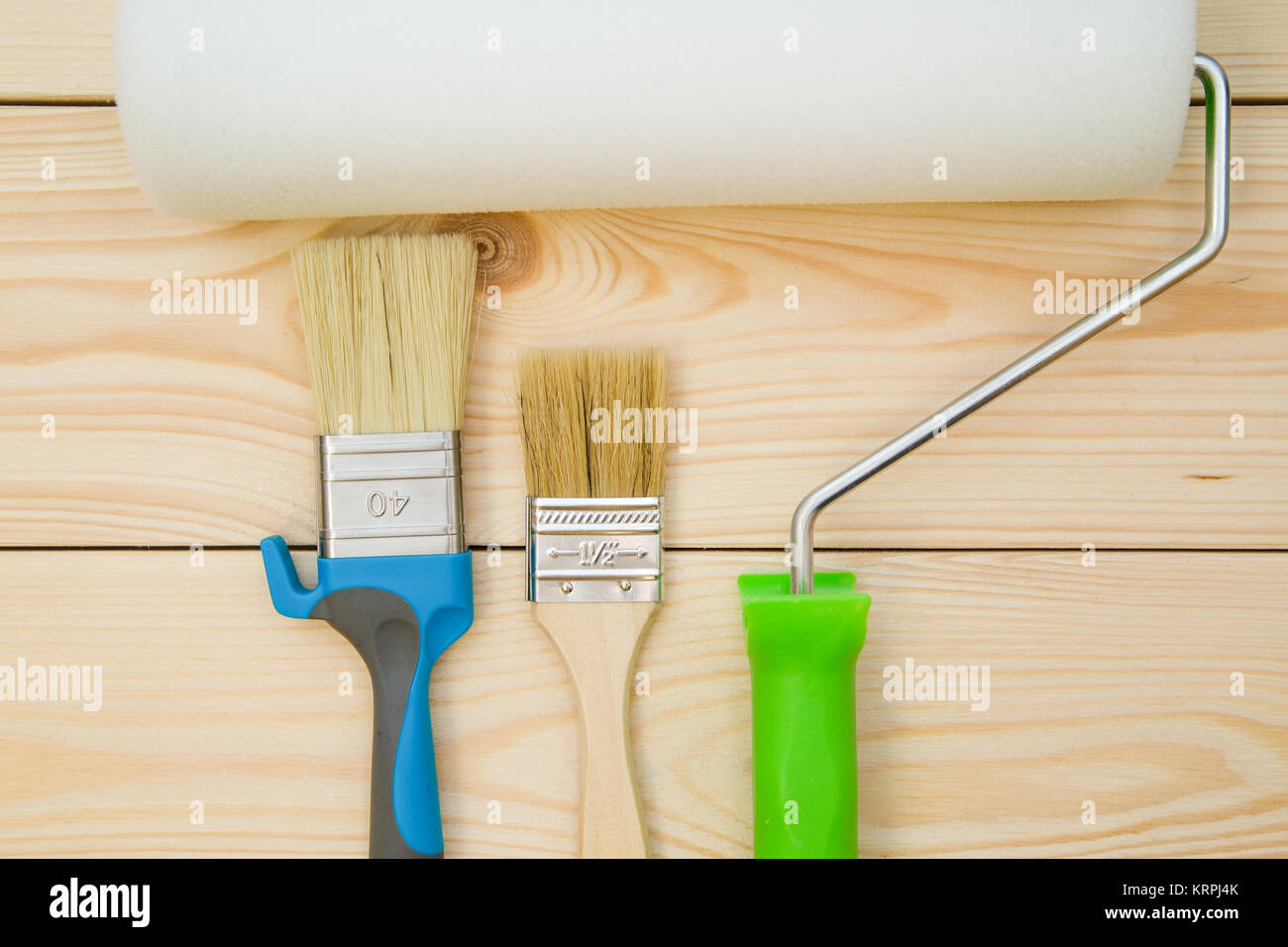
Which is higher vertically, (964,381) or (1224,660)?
(964,381)

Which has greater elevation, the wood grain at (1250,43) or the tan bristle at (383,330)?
the wood grain at (1250,43)

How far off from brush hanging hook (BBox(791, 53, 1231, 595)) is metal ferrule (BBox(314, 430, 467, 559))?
17 centimetres

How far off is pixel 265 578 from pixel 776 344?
0.29 metres

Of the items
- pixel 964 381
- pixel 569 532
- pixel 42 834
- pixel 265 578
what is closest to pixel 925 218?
pixel 964 381

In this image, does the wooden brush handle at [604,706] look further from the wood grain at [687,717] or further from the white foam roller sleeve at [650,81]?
the white foam roller sleeve at [650,81]

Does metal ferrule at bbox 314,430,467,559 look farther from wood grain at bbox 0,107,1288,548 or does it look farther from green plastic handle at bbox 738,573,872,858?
green plastic handle at bbox 738,573,872,858

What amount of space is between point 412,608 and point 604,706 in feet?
0.34

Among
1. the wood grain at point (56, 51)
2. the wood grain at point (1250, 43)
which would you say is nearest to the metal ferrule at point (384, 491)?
the wood grain at point (56, 51)

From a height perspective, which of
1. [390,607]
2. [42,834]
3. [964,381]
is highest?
[964,381]

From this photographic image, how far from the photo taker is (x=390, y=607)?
1.54 ft

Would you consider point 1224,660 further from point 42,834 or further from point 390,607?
point 42,834

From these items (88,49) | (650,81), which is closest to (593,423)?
(650,81)

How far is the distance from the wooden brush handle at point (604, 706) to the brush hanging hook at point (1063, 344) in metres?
0.09

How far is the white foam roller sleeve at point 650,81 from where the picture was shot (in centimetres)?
41
